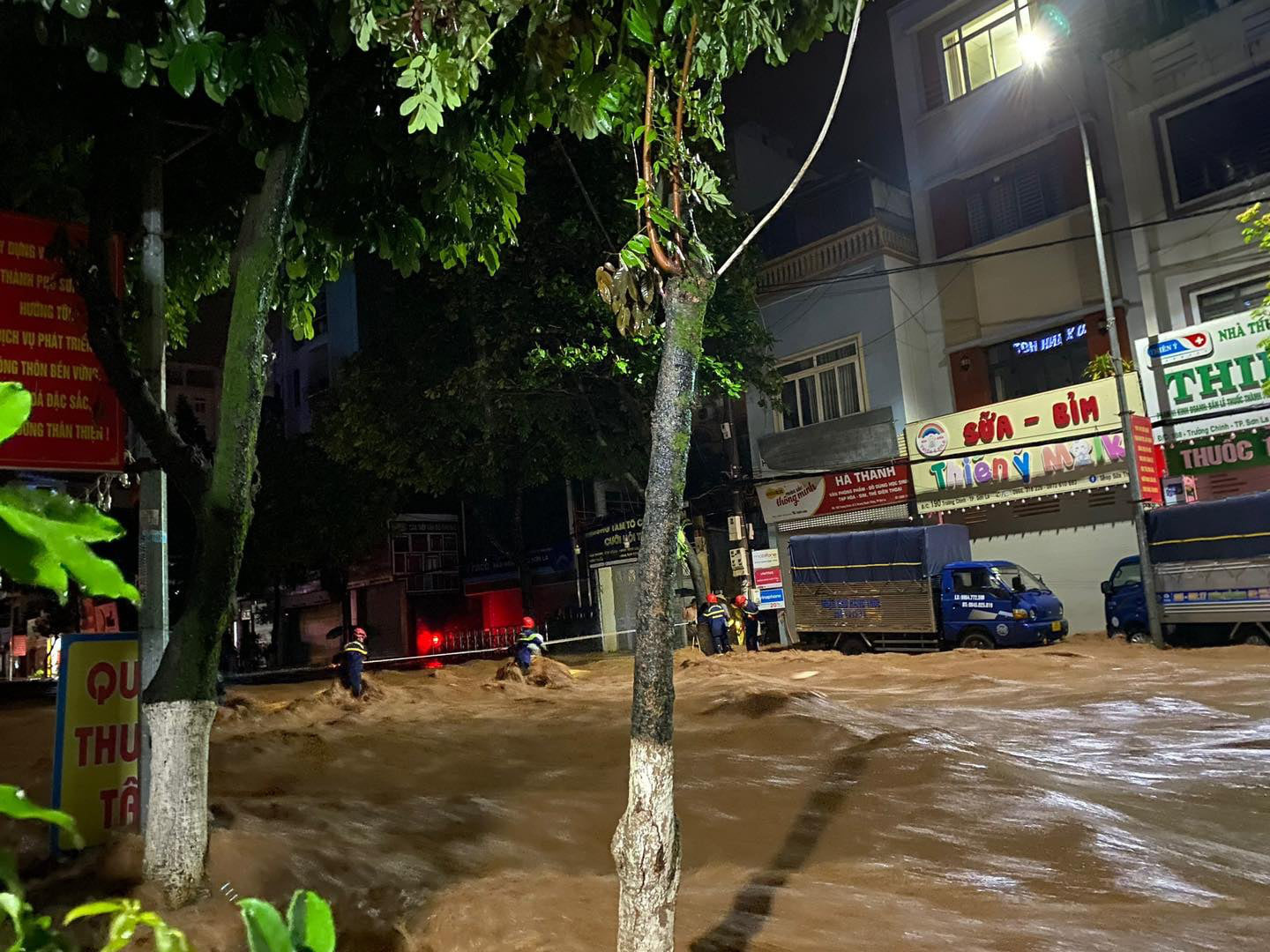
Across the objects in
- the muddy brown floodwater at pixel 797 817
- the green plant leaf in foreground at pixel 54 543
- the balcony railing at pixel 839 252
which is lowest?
the muddy brown floodwater at pixel 797 817

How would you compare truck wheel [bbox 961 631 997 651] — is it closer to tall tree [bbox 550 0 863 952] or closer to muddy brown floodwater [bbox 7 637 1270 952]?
muddy brown floodwater [bbox 7 637 1270 952]

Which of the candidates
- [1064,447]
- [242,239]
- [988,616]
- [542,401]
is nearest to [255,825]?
[242,239]

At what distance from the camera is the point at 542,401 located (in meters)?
19.9

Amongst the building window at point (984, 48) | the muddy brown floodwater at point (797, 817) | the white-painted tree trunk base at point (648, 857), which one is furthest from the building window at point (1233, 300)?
the white-painted tree trunk base at point (648, 857)

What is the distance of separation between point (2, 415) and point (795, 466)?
76.9ft

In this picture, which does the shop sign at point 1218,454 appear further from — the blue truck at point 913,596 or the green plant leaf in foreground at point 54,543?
the green plant leaf in foreground at point 54,543

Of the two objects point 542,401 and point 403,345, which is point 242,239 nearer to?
point 542,401

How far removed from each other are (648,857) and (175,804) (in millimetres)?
2834

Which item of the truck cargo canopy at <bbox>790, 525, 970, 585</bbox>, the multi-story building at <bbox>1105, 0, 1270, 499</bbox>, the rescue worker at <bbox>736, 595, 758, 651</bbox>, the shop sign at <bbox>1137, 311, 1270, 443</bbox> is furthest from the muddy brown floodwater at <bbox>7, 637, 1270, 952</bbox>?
the rescue worker at <bbox>736, 595, 758, 651</bbox>

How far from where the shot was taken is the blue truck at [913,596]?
59.8 ft

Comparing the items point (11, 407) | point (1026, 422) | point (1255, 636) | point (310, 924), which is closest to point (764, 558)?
point (1026, 422)

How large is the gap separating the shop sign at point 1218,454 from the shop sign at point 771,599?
9531 mm

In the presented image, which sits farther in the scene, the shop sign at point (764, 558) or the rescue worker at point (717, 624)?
the shop sign at point (764, 558)

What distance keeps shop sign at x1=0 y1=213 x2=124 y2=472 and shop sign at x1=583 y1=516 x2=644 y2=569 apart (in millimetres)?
19364
